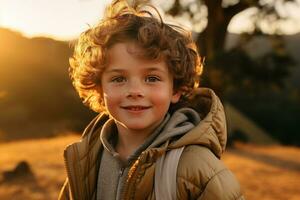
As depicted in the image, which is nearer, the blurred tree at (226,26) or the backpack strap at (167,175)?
the backpack strap at (167,175)

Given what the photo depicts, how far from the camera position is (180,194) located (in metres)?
1.80

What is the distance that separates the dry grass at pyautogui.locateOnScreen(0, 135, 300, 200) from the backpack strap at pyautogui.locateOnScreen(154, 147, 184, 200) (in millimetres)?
4836

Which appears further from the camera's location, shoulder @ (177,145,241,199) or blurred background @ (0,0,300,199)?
blurred background @ (0,0,300,199)

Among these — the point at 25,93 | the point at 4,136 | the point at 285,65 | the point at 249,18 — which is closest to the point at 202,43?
the point at 249,18

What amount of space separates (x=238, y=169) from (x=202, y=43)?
5.09m

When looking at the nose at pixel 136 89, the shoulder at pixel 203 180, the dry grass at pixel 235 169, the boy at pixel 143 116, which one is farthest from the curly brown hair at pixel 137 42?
the dry grass at pixel 235 169

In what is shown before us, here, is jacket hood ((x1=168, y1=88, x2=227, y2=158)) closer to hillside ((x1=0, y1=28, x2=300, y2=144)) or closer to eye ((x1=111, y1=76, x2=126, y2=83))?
eye ((x1=111, y1=76, x2=126, y2=83))

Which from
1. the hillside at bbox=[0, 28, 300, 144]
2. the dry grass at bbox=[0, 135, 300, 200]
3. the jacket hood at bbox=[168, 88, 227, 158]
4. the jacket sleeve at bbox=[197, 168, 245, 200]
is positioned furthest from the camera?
the hillside at bbox=[0, 28, 300, 144]

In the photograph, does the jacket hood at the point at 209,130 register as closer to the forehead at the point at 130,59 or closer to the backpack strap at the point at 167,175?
the backpack strap at the point at 167,175

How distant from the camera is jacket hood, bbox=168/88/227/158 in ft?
6.23

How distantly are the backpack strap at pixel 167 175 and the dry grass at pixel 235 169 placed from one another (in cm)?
484

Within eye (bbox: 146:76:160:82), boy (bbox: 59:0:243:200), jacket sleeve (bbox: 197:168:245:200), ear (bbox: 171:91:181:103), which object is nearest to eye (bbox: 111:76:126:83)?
boy (bbox: 59:0:243:200)

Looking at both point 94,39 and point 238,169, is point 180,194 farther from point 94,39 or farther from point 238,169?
point 238,169

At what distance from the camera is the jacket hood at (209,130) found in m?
1.90
